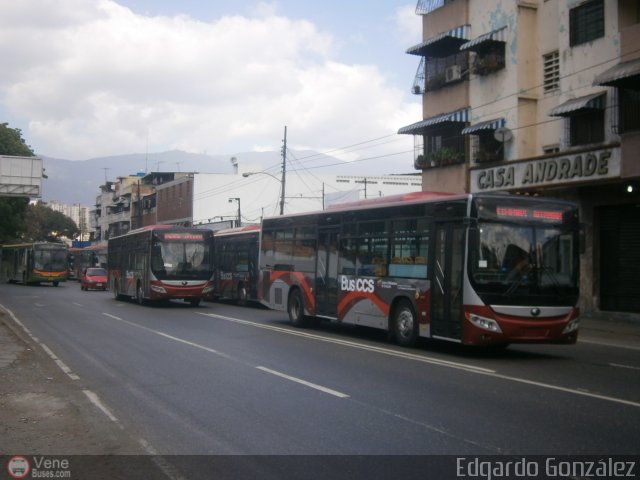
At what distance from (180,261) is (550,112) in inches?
574

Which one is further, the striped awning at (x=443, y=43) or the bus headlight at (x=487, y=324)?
the striped awning at (x=443, y=43)

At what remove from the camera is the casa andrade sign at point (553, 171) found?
19938mm

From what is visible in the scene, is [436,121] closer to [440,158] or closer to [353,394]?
[440,158]

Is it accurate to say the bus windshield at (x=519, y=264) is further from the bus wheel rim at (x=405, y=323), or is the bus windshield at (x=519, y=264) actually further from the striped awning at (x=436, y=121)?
the striped awning at (x=436, y=121)

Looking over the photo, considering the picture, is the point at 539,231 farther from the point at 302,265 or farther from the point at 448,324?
the point at 302,265

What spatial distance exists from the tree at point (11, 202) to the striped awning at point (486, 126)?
44218 mm

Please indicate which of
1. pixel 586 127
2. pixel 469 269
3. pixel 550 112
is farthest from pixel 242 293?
pixel 469 269

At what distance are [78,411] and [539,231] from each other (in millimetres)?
8464

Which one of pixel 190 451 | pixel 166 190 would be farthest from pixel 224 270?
pixel 166 190

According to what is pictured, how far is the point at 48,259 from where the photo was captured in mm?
54656

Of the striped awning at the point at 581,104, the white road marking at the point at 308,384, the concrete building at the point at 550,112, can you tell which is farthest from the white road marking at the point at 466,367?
the striped awning at the point at 581,104

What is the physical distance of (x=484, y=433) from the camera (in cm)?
713

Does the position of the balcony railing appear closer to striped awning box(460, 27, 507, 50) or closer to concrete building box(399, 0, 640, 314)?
concrete building box(399, 0, 640, 314)

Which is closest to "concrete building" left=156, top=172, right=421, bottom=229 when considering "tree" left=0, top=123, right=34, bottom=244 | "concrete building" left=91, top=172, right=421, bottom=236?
"concrete building" left=91, top=172, right=421, bottom=236
